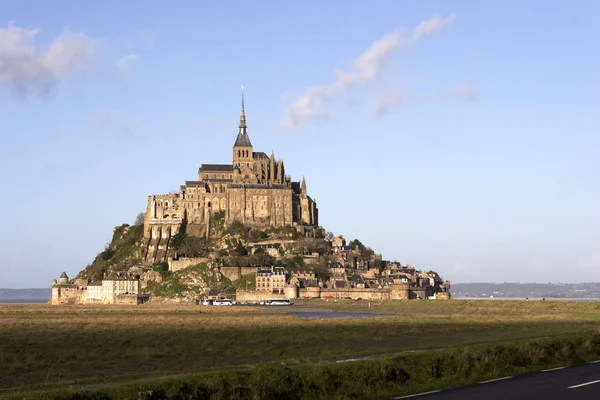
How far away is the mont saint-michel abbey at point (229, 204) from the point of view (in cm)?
16675

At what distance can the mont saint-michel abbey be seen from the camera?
167 m

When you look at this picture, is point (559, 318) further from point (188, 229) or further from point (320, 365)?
point (188, 229)

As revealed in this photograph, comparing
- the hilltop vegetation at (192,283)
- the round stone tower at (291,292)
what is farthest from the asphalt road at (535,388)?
the hilltop vegetation at (192,283)

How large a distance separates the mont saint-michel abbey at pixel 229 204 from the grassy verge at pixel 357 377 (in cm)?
14190

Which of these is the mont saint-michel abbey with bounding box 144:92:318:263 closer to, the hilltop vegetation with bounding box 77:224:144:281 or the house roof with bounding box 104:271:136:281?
the hilltop vegetation with bounding box 77:224:144:281

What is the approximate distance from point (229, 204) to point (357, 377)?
14687 centimetres

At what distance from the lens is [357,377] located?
20.4 metres

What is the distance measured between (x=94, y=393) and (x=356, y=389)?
6253 millimetres

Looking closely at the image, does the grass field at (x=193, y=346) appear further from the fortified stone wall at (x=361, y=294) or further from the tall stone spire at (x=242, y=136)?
the tall stone spire at (x=242, y=136)

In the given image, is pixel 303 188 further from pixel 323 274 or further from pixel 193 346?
pixel 193 346

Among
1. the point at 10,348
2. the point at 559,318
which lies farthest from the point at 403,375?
the point at 559,318

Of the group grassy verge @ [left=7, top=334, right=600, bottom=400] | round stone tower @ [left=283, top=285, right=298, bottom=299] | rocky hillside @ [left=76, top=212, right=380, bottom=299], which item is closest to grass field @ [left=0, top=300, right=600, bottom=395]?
grassy verge @ [left=7, top=334, right=600, bottom=400]

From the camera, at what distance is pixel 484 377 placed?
2253cm

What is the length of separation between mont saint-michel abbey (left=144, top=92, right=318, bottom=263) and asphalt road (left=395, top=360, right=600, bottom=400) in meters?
145
